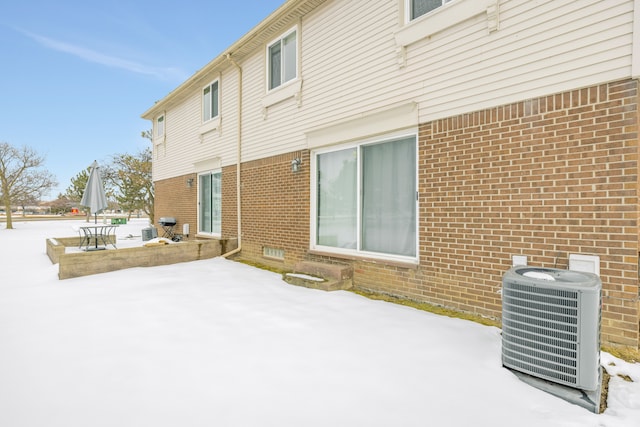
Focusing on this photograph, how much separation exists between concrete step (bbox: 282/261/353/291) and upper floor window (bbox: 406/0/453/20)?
4.35 meters

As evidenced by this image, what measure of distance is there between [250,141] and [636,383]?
833cm

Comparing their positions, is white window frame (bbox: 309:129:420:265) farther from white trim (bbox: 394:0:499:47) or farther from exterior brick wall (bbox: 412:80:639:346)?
white trim (bbox: 394:0:499:47)

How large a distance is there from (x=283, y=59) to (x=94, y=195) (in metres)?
7.41

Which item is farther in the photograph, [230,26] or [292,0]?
[230,26]

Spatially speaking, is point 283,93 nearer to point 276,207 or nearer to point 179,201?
point 276,207

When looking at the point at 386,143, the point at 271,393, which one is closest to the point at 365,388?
the point at 271,393

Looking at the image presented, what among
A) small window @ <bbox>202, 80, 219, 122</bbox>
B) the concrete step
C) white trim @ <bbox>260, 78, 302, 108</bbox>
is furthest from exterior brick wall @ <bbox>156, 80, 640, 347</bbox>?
small window @ <bbox>202, 80, 219, 122</bbox>

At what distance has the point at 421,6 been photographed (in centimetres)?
496

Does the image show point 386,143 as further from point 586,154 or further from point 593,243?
point 593,243

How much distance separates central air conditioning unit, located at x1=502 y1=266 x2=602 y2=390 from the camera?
7.36 feet

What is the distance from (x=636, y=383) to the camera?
2.56 meters

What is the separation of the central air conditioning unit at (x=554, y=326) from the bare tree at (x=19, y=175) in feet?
125

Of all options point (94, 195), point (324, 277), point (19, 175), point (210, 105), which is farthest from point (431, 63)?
point (19, 175)

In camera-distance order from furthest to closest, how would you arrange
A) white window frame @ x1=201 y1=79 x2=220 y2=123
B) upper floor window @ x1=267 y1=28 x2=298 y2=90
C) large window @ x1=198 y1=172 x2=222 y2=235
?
1. large window @ x1=198 y1=172 x2=222 y2=235
2. white window frame @ x1=201 y1=79 x2=220 y2=123
3. upper floor window @ x1=267 y1=28 x2=298 y2=90
